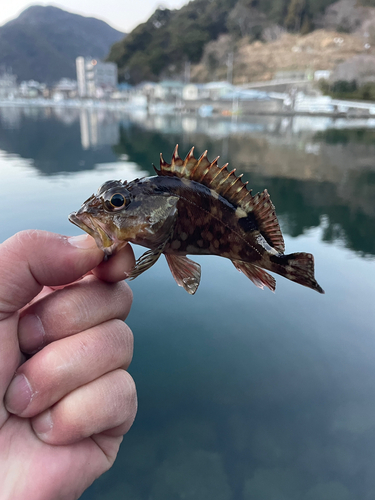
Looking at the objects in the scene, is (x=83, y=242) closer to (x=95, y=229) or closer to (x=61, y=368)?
(x=95, y=229)

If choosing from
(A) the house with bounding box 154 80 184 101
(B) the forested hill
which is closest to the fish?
(A) the house with bounding box 154 80 184 101

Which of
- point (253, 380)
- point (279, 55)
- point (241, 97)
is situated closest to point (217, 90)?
point (241, 97)

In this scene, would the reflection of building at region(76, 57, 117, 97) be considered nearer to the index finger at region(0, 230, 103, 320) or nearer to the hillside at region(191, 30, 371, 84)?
the hillside at region(191, 30, 371, 84)

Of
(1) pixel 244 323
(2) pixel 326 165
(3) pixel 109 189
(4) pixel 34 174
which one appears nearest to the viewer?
(3) pixel 109 189

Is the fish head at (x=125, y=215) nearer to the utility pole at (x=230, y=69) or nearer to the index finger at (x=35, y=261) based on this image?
the index finger at (x=35, y=261)

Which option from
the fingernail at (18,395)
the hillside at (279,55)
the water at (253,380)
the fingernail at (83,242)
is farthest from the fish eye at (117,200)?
the hillside at (279,55)

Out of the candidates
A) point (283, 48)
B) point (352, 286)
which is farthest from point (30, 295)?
point (283, 48)

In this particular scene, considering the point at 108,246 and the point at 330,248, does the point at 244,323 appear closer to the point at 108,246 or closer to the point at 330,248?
the point at 330,248
